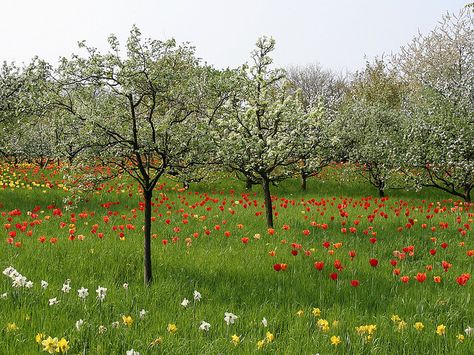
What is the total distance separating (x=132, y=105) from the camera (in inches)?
241

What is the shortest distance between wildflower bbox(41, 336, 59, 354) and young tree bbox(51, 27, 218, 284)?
2.50 meters

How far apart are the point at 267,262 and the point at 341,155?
14.1m

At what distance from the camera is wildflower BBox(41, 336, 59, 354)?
3441 millimetres

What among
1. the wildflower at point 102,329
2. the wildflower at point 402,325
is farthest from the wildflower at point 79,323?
the wildflower at point 402,325

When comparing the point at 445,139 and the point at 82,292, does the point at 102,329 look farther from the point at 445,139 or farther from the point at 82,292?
the point at 445,139

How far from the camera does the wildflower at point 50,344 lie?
3441 millimetres

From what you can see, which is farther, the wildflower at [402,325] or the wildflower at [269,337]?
the wildflower at [402,325]

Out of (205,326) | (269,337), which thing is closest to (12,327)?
(205,326)

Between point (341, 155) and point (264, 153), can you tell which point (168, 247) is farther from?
Answer: point (341, 155)

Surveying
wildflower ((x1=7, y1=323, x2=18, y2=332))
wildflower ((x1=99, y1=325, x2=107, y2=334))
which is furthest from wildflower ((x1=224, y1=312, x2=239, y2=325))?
wildflower ((x1=7, y1=323, x2=18, y2=332))

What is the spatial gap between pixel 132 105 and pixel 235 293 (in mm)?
3031

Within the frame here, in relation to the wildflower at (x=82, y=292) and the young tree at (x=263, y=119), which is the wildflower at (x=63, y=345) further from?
the young tree at (x=263, y=119)

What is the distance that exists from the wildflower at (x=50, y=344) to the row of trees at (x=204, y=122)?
2581 mm

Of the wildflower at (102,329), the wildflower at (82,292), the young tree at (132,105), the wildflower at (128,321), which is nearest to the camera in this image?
the wildflower at (102,329)
